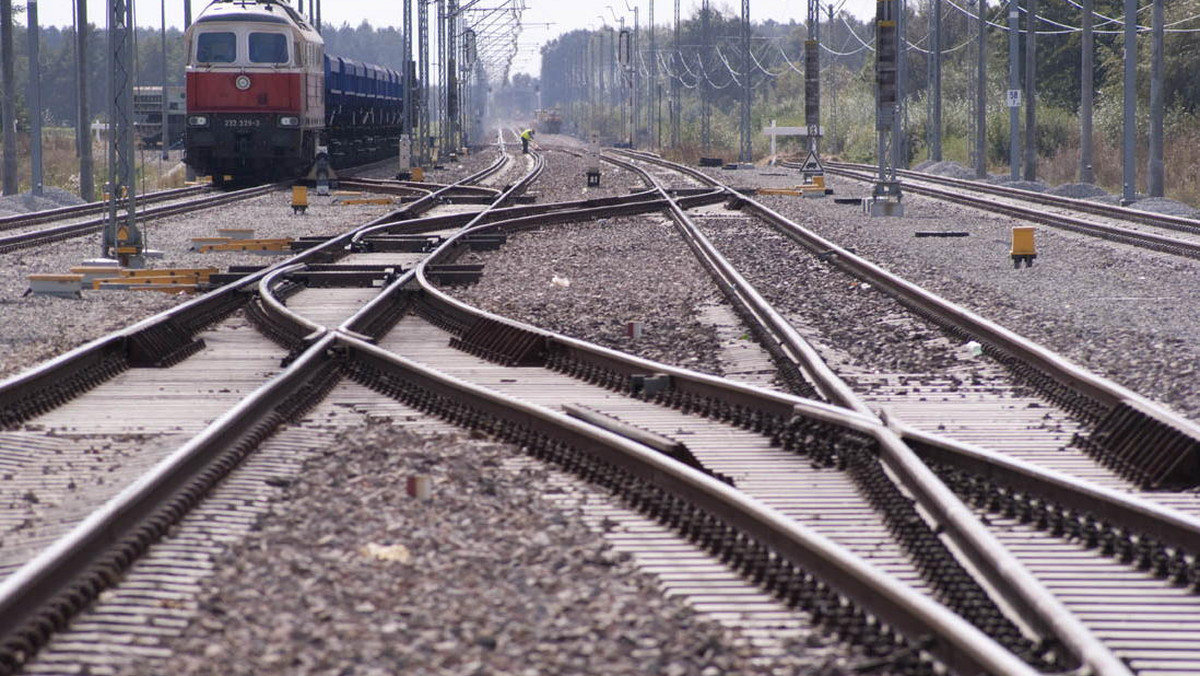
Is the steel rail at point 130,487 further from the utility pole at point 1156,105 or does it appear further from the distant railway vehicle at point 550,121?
the distant railway vehicle at point 550,121

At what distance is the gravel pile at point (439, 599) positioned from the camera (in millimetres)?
4129

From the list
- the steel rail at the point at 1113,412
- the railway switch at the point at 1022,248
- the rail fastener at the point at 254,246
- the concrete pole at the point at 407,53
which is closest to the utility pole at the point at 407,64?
the concrete pole at the point at 407,53

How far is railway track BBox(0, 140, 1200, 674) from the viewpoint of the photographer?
4.27 metres

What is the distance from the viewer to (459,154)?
70125 millimetres

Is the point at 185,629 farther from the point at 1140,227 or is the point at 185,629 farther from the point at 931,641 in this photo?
the point at 1140,227

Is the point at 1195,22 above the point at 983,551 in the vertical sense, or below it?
above

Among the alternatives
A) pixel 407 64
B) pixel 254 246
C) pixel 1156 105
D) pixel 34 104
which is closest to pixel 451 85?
pixel 407 64

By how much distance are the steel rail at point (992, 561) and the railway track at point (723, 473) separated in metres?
0.01

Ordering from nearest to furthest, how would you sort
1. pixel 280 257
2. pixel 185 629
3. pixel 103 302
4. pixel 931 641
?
1. pixel 931 641
2. pixel 185 629
3. pixel 103 302
4. pixel 280 257

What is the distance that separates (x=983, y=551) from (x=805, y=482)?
159 centimetres

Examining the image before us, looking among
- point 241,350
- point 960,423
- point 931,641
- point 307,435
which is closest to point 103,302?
point 241,350

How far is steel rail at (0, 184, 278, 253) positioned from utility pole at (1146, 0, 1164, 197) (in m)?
16.7

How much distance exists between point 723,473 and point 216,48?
27.8 metres

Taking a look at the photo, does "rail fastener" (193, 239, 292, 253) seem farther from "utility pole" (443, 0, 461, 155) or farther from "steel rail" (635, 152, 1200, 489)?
"utility pole" (443, 0, 461, 155)
